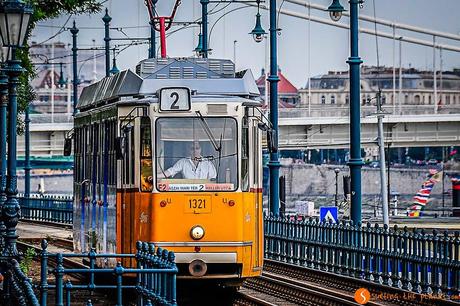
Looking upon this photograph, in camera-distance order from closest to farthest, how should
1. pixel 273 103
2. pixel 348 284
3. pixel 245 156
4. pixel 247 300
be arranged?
pixel 245 156 < pixel 247 300 < pixel 348 284 < pixel 273 103

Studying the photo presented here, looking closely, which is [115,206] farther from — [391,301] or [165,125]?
[391,301]

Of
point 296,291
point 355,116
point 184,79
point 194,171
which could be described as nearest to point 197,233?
point 194,171

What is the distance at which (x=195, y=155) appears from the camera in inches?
1000

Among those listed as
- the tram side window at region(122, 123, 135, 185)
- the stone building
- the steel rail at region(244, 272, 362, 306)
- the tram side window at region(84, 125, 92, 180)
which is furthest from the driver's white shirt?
the stone building

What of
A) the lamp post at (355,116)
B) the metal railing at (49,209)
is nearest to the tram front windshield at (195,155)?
the lamp post at (355,116)

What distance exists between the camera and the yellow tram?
2542 centimetres

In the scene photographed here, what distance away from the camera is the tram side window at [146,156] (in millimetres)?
25562

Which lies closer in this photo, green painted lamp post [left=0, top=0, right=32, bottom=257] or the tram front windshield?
green painted lamp post [left=0, top=0, right=32, bottom=257]

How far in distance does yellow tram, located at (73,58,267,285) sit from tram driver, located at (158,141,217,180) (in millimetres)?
15

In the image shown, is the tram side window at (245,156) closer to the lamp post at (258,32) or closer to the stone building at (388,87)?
the lamp post at (258,32)

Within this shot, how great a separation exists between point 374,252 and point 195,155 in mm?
7507

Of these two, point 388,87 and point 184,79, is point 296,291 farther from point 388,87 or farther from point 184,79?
point 388,87

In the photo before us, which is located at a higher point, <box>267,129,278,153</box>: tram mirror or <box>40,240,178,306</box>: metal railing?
<box>267,129,278,153</box>: tram mirror

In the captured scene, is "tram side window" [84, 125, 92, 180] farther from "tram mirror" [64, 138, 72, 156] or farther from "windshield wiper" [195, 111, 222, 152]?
"windshield wiper" [195, 111, 222, 152]
